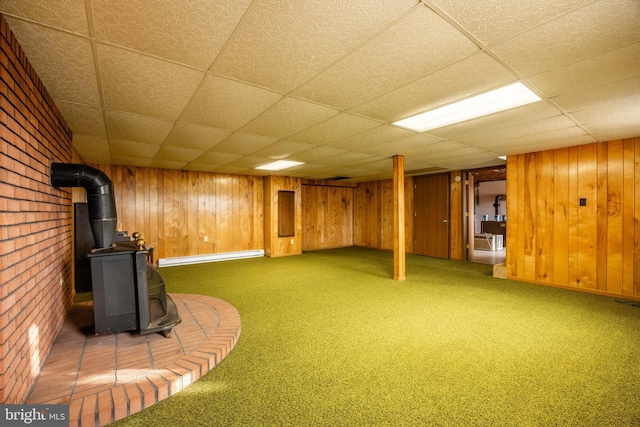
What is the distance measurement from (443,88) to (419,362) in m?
2.25

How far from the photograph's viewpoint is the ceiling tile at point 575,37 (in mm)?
1400

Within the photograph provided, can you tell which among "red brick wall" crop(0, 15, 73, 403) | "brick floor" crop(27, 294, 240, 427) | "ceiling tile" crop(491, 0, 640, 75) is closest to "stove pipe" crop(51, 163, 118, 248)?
"red brick wall" crop(0, 15, 73, 403)

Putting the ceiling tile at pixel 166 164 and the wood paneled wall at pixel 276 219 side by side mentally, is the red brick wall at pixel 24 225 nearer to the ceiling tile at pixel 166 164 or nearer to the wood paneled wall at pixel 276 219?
the ceiling tile at pixel 166 164

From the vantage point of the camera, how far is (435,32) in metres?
1.58

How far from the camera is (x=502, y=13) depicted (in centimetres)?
142

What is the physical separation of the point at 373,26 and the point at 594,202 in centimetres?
479

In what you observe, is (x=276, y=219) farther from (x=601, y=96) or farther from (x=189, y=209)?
(x=601, y=96)

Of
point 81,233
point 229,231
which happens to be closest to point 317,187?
point 229,231

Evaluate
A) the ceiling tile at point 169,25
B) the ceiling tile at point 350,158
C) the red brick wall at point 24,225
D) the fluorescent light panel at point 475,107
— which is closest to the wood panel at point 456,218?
the ceiling tile at point 350,158

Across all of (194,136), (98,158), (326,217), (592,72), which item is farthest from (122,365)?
(326,217)

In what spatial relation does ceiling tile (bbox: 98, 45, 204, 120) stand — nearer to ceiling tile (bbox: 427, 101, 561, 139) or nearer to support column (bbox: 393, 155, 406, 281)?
ceiling tile (bbox: 427, 101, 561, 139)

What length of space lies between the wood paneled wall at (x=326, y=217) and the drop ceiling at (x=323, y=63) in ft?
18.3

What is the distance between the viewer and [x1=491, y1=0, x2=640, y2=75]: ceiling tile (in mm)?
1400

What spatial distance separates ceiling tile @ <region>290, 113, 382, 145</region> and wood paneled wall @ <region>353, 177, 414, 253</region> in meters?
5.21
